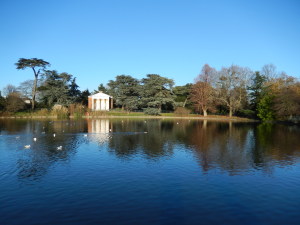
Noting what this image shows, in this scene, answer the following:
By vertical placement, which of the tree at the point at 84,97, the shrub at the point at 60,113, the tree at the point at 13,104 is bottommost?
the shrub at the point at 60,113

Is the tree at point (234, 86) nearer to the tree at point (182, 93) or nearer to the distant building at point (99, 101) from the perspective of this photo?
the tree at point (182, 93)

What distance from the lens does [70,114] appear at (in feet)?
173

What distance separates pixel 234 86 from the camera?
60250mm

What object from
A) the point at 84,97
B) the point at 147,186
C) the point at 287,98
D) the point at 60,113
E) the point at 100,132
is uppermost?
the point at 84,97

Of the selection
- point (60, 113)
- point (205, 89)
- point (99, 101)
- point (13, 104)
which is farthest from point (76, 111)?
point (205, 89)

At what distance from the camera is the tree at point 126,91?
67.2 meters

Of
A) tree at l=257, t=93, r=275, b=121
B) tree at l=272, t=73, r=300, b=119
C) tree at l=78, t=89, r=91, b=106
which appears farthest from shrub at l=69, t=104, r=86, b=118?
tree at l=257, t=93, r=275, b=121

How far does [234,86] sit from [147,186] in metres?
55.6

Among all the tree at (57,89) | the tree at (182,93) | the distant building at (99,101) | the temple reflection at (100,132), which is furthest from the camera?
the tree at (182,93)

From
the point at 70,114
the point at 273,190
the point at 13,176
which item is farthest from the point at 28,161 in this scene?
the point at 70,114

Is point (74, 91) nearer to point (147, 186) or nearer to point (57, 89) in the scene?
point (57, 89)

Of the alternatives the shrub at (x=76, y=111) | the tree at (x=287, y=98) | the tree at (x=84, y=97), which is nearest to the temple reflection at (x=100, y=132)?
the shrub at (x=76, y=111)

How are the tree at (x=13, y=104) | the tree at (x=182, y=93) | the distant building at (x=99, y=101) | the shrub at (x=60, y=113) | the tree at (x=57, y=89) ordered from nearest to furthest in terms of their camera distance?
the shrub at (x=60, y=113)
the tree at (x=13, y=104)
the tree at (x=57, y=89)
the distant building at (x=99, y=101)
the tree at (x=182, y=93)

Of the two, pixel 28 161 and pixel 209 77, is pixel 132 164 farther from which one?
pixel 209 77
